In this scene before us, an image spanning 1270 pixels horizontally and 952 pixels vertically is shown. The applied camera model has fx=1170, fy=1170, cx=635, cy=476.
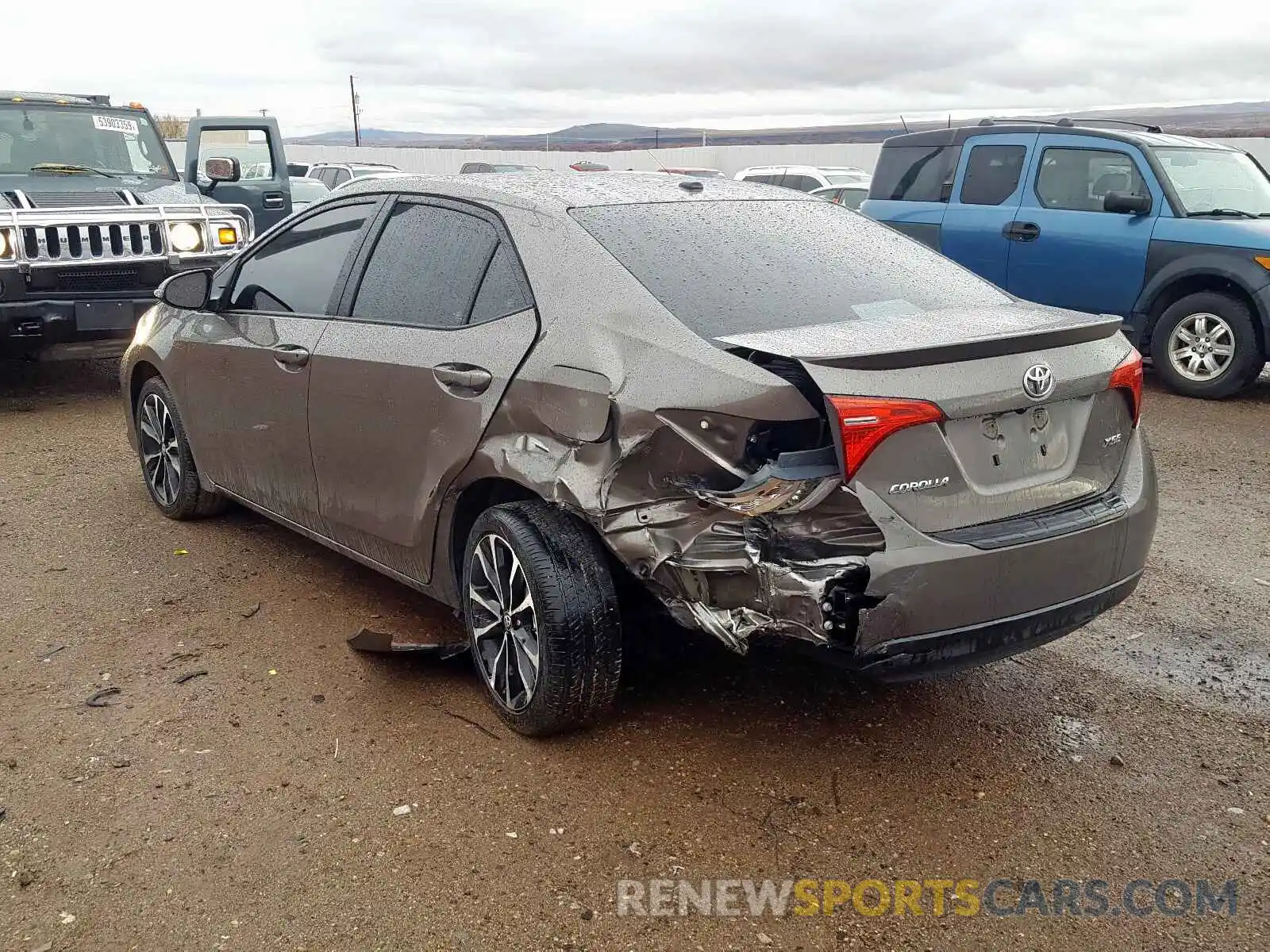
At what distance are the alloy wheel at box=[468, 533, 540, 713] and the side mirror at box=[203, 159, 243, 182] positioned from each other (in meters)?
7.26

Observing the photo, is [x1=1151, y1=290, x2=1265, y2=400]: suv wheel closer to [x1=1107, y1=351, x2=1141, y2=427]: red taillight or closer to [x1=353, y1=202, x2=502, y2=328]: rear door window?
[x1=1107, y1=351, x2=1141, y2=427]: red taillight

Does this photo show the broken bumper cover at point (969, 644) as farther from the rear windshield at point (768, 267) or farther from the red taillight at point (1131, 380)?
the rear windshield at point (768, 267)

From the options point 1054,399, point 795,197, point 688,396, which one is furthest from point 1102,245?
point 688,396

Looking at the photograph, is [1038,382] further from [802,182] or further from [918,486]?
[802,182]

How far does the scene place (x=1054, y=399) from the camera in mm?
3221

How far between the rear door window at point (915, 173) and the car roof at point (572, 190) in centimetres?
631

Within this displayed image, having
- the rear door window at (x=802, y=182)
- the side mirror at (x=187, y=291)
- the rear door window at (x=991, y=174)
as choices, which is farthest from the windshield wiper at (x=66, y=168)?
the rear door window at (x=802, y=182)

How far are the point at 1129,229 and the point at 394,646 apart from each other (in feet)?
23.9

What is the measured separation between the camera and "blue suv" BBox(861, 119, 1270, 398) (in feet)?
28.5

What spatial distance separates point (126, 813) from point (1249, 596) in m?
4.23

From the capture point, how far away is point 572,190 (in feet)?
13.1

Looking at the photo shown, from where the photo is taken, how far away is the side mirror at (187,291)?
195 inches

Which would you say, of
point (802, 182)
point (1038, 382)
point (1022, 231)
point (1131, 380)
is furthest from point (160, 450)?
point (802, 182)

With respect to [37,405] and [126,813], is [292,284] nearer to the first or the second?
[126,813]
